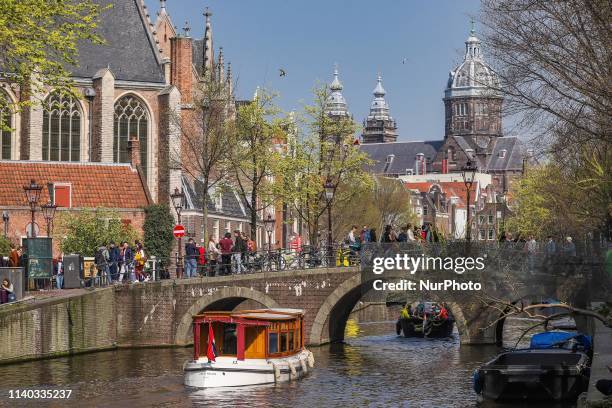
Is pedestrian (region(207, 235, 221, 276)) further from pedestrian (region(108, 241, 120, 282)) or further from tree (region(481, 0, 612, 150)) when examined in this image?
tree (region(481, 0, 612, 150))

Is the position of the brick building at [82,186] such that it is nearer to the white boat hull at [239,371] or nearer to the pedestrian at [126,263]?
the pedestrian at [126,263]

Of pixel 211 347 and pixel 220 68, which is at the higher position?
pixel 220 68

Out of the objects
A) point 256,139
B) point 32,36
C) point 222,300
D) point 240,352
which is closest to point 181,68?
point 256,139

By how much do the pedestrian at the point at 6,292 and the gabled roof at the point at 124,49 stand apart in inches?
1241

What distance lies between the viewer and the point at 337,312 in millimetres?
54219

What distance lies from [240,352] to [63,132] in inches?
1437

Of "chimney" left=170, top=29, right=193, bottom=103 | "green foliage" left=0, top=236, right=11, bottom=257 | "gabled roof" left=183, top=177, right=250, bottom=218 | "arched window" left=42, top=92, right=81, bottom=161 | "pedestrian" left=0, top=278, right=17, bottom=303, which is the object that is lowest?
"pedestrian" left=0, top=278, right=17, bottom=303

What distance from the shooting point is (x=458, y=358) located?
48.0 m

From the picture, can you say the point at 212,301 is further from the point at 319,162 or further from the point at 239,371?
the point at 319,162

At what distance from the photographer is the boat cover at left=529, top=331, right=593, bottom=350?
41.1 m

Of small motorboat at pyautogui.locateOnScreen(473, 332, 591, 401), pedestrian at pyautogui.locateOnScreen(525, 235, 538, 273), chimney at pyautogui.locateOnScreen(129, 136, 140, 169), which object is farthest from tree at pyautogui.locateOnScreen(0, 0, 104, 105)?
chimney at pyautogui.locateOnScreen(129, 136, 140, 169)

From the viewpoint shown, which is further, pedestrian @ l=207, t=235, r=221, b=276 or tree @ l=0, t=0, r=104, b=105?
pedestrian @ l=207, t=235, r=221, b=276

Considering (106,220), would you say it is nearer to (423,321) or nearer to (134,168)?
(134,168)

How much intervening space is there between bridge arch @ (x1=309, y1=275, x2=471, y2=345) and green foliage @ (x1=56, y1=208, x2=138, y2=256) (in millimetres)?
11657
